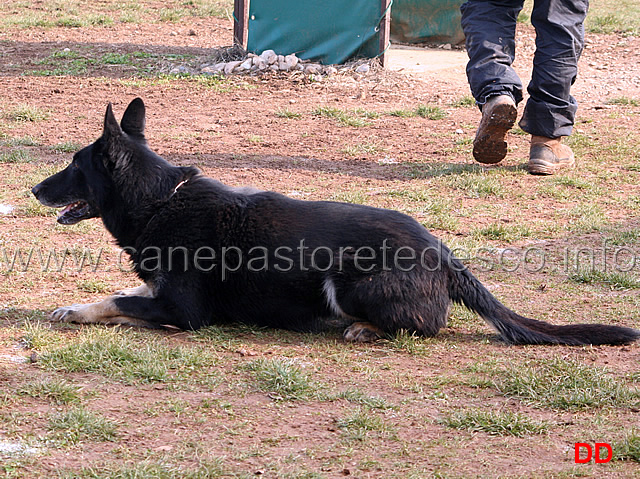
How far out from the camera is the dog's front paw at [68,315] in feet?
14.1

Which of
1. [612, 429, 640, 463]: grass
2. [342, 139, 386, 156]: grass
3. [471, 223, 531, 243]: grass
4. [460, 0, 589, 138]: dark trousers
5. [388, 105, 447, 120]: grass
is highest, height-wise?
[460, 0, 589, 138]: dark trousers

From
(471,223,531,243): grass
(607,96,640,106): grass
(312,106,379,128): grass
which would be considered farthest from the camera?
(607,96,640,106): grass

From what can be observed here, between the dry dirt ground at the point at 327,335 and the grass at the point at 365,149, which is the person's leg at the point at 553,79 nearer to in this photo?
the dry dirt ground at the point at 327,335

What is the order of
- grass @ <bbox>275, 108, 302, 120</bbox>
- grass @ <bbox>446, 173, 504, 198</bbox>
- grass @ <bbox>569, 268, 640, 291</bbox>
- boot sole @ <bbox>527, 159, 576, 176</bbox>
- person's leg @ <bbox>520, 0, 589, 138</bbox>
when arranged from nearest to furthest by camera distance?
grass @ <bbox>569, 268, 640, 291</bbox> < grass @ <bbox>446, 173, 504, 198</bbox> < person's leg @ <bbox>520, 0, 589, 138</bbox> < boot sole @ <bbox>527, 159, 576, 176</bbox> < grass @ <bbox>275, 108, 302, 120</bbox>

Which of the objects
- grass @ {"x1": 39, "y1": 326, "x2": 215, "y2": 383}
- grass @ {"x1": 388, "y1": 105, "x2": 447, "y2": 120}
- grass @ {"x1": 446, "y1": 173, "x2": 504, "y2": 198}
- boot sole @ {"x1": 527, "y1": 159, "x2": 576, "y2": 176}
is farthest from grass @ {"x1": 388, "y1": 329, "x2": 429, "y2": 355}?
grass @ {"x1": 388, "y1": 105, "x2": 447, "y2": 120}

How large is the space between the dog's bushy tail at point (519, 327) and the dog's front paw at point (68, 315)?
202 cm

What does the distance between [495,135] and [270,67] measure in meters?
4.71

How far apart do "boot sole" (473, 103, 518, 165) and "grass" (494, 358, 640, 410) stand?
3298 millimetres

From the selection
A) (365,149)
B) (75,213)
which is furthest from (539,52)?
(75,213)

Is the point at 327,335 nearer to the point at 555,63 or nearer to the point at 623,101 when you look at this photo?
the point at 555,63

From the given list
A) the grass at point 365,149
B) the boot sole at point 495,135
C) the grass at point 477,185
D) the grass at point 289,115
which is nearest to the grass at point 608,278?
the grass at point 477,185

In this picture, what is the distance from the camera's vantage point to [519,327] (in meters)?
4.12

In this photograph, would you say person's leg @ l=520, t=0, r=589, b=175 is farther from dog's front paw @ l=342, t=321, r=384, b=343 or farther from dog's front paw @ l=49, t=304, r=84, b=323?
dog's front paw @ l=49, t=304, r=84, b=323

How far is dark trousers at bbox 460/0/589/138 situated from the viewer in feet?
23.0
